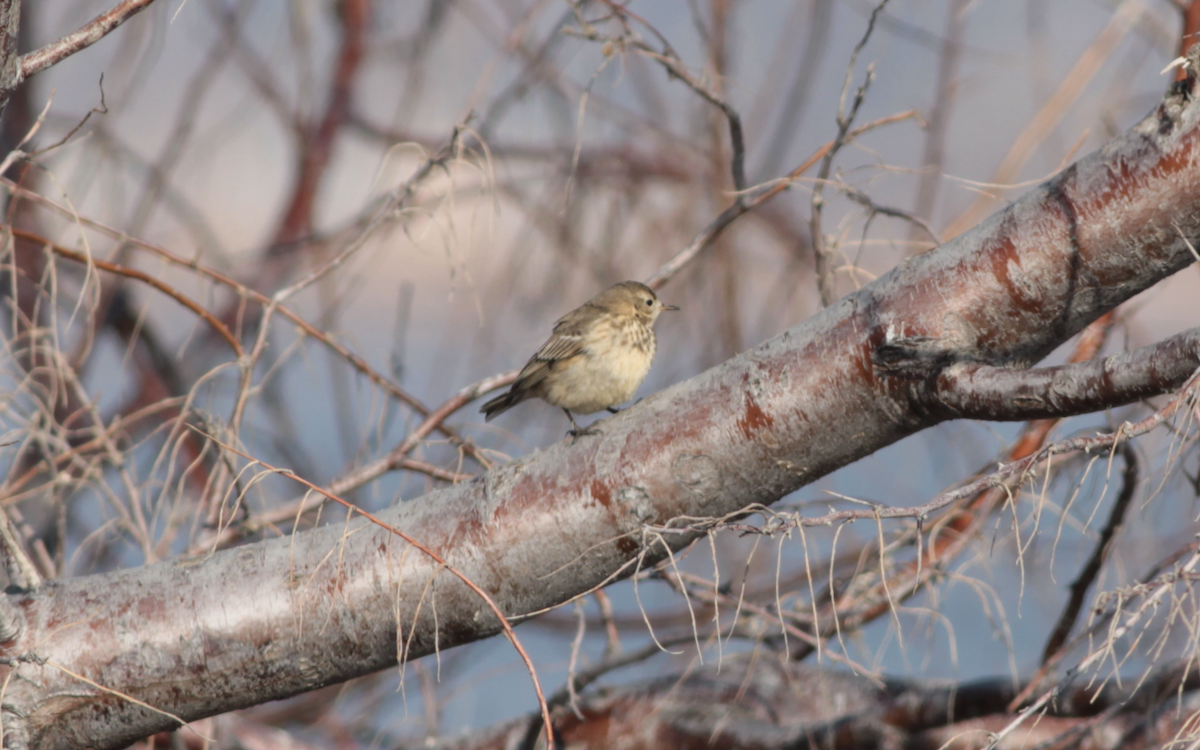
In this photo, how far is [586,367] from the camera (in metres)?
3.02

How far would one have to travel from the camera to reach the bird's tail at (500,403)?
2.97 m

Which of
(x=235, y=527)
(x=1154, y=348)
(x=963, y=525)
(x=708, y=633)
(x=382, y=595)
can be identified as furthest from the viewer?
(x=963, y=525)

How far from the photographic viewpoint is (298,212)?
14.5ft

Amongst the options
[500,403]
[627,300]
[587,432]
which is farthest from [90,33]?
[627,300]

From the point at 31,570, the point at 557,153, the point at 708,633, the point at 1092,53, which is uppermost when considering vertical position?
the point at 557,153

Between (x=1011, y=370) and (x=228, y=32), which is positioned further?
(x=228, y=32)

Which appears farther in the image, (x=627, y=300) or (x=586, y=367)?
(x=627, y=300)

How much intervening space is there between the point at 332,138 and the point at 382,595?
3.16m

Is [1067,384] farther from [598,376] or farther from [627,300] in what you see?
[627,300]

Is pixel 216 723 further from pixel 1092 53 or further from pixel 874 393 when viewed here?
pixel 1092 53

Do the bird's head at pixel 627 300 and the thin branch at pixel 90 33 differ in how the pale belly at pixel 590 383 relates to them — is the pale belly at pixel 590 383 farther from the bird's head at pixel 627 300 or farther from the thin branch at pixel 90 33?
the thin branch at pixel 90 33

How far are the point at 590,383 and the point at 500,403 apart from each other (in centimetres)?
28

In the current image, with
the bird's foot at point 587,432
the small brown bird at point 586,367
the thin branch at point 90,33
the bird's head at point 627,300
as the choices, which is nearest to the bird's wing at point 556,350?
the small brown bird at point 586,367

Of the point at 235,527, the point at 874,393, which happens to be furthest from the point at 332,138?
the point at 874,393
